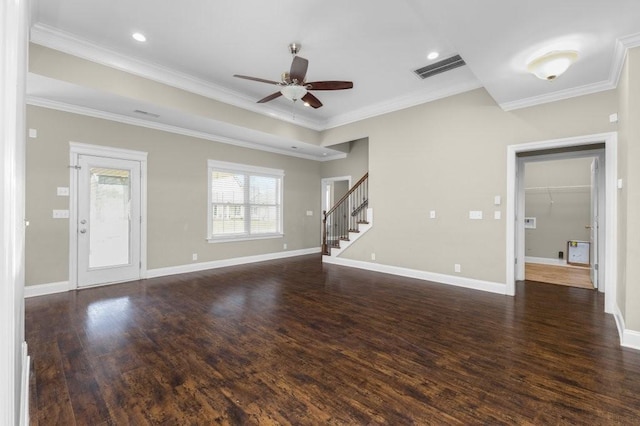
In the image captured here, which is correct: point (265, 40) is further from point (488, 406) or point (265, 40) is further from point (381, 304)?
point (488, 406)

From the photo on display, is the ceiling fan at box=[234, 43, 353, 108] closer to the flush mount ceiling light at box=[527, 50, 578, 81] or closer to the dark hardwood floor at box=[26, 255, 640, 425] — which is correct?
the flush mount ceiling light at box=[527, 50, 578, 81]

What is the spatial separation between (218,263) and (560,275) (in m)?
7.06

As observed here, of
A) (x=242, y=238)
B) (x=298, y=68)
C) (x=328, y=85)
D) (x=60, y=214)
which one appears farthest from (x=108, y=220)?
(x=328, y=85)

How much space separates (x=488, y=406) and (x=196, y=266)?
553cm

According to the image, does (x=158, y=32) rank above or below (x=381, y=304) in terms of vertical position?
above

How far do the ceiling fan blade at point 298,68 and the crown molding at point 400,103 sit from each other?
2.72 meters

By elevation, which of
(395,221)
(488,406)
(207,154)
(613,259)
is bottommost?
(488,406)

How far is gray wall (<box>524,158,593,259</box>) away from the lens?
679 centimetres

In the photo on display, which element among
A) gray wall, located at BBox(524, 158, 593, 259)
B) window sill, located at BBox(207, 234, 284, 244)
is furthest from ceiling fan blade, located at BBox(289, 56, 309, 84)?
gray wall, located at BBox(524, 158, 593, 259)

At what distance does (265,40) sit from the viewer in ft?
12.2

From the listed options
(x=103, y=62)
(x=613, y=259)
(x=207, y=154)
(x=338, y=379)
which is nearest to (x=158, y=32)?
(x=103, y=62)

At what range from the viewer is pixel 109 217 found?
5.02 m

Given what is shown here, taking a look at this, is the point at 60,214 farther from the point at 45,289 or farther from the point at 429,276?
the point at 429,276

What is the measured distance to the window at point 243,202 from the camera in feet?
21.3
